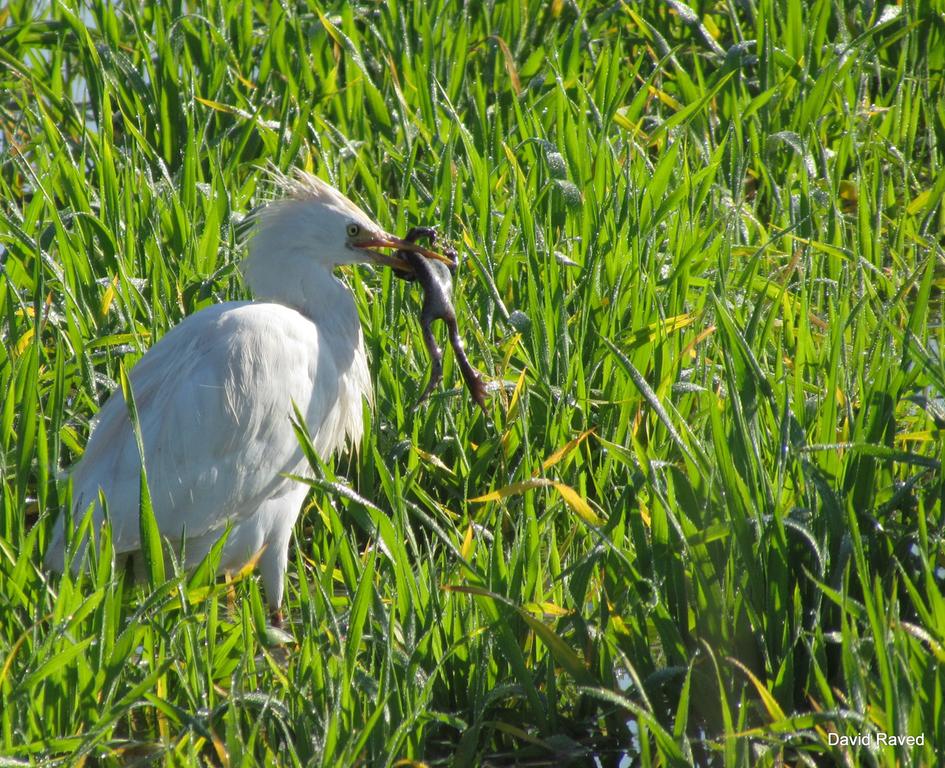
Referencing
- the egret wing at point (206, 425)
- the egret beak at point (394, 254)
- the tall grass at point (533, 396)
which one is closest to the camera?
the tall grass at point (533, 396)

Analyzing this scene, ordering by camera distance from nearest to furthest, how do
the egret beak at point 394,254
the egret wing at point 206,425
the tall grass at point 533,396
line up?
the tall grass at point 533,396, the egret wing at point 206,425, the egret beak at point 394,254

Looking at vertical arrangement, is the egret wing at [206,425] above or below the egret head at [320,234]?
below

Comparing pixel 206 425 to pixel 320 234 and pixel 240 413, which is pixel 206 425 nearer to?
pixel 240 413

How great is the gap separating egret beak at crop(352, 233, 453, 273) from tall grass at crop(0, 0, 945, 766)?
17cm

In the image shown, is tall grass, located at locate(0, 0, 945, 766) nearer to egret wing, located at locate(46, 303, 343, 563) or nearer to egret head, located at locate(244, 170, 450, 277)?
egret wing, located at locate(46, 303, 343, 563)

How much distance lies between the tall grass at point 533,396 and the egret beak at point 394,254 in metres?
0.17

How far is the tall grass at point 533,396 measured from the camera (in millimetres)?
2377

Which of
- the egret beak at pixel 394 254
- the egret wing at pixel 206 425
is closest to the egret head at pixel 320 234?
the egret beak at pixel 394 254

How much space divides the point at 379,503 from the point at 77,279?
1.11 meters

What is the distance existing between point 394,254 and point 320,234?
0.68ft

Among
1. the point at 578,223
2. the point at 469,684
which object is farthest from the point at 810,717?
the point at 578,223

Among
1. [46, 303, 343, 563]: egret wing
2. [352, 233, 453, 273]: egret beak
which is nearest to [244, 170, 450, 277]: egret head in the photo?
[352, 233, 453, 273]: egret beak

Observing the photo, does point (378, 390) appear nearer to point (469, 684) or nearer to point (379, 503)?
point (379, 503)

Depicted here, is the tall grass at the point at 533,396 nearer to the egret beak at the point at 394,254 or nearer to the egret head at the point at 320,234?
the egret beak at the point at 394,254
